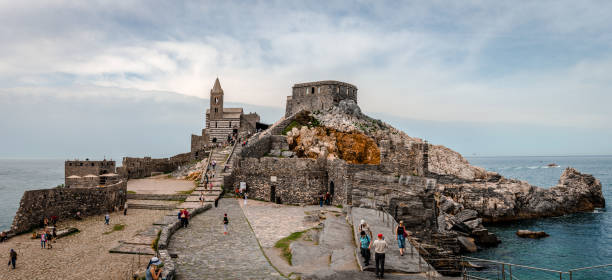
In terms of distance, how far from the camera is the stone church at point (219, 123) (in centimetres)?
5041

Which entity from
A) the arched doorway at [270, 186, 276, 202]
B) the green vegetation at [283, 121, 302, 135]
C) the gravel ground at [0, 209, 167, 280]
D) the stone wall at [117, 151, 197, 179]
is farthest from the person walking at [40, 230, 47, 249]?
the green vegetation at [283, 121, 302, 135]

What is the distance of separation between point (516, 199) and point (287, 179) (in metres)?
28.7

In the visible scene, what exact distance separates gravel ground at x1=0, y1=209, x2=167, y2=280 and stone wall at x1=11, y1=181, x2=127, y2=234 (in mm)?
1084

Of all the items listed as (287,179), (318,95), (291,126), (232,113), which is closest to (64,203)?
(287,179)

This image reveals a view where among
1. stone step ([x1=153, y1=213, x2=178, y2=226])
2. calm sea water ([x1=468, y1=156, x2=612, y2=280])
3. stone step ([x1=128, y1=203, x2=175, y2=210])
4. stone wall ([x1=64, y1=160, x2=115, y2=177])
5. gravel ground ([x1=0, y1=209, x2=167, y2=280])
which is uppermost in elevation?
stone wall ([x1=64, y1=160, x2=115, y2=177])

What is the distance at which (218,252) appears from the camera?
1556 centimetres

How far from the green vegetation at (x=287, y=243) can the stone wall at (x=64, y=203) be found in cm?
1516

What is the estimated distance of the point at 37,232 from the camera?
20219mm

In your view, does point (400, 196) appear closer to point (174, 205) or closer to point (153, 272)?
point (153, 272)

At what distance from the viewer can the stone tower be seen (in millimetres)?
51094

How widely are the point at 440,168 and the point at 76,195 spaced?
40286 millimetres

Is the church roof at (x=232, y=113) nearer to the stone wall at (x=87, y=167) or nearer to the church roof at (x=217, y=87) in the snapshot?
the church roof at (x=217, y=87)

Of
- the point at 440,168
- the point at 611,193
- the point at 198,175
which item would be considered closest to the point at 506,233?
the point at 440,168

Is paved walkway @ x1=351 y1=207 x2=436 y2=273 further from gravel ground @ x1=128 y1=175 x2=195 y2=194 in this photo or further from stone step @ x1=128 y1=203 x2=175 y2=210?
gravel ground @ x1=128 y1=175 x2=195 y2=194
